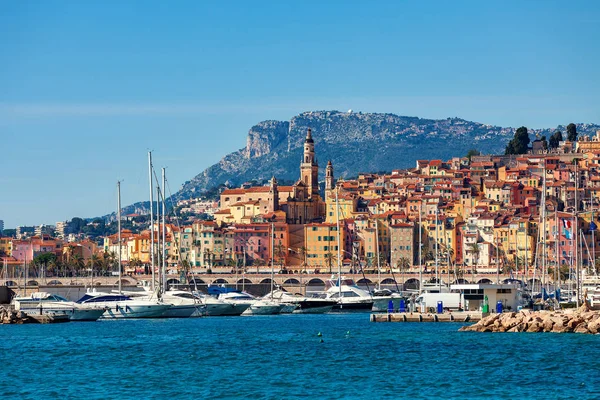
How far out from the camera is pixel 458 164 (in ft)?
630

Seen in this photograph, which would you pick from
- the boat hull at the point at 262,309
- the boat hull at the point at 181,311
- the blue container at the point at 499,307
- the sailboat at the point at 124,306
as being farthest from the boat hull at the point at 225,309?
the blue container at the point at 499,307

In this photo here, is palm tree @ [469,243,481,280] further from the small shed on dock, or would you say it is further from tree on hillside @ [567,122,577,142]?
the small shed on dock

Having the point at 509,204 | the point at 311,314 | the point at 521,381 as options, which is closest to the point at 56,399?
the point at 521,381

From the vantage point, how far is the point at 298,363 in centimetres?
4306

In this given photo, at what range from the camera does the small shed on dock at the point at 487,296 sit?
6172 centimetres

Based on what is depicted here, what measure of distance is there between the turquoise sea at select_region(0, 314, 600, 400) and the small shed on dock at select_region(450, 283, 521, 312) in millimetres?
3311

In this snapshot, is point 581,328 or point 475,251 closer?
point 581,328

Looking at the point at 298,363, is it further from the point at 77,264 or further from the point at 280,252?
the point at 77,264

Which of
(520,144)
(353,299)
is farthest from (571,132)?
(353,299)

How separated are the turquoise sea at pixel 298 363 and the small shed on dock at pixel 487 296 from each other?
130 inches

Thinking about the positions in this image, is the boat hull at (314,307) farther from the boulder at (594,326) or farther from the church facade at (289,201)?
the church facade at (289,201)

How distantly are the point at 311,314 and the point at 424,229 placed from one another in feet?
254

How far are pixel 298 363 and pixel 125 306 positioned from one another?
27303 millimetres

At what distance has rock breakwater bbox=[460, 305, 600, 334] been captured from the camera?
167ft
